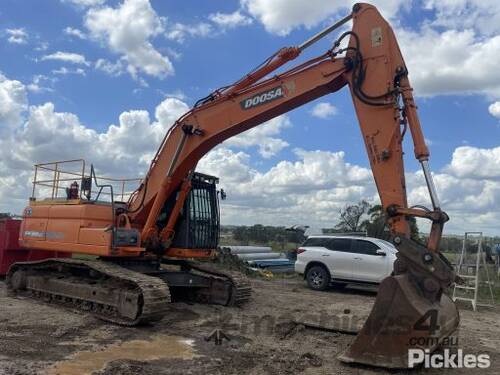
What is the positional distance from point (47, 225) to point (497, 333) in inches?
387

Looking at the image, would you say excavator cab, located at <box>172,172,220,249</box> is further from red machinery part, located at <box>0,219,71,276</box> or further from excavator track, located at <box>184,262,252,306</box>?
red machinery part, located at <box>0,219,71,276</box>

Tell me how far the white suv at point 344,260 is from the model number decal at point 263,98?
7479 mm

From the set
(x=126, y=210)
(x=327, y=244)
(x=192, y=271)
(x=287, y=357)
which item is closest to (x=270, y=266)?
(x=327, y=244)

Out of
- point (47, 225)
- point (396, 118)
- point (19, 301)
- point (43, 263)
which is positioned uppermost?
point (396, 118)

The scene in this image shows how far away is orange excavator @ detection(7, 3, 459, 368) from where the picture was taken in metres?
7.29

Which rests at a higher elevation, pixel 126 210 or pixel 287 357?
pixel 126 210

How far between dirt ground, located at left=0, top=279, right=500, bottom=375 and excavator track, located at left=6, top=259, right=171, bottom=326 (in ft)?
0.97

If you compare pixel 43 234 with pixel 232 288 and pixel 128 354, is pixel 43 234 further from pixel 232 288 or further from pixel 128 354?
pixel 128 354

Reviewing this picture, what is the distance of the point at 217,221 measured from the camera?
1249 centimetres

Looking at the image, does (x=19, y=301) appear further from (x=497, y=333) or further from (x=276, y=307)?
(x=497, y=333)

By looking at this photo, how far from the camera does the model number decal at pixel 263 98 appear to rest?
1016 cm

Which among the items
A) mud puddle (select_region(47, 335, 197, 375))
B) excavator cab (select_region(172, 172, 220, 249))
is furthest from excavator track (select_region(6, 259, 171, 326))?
excavator cab (select_region(172, 172, 220, 249))

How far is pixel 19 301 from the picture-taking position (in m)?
Result: 12.2

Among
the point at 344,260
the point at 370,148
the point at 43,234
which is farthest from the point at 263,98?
the point at 344,260
